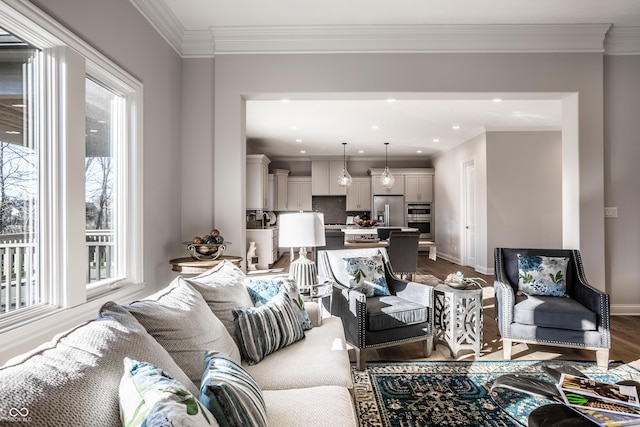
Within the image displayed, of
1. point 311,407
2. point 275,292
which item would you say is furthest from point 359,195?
point 311,407

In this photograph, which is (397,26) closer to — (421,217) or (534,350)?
(534,350)

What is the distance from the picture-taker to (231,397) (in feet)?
3.47

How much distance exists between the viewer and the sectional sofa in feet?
2.54

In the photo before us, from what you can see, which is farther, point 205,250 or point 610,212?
point 610,212

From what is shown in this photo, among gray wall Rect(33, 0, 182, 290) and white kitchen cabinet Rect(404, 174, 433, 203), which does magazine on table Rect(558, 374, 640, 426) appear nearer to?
gray wall Rect(33, 0, 182, 290)

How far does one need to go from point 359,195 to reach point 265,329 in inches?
320

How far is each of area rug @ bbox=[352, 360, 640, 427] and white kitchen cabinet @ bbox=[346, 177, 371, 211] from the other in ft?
23.2

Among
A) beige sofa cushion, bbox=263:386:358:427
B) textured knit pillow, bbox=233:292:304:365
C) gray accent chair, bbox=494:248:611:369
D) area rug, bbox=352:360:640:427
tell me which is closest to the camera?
beige sofa cushion, bbox=263:386:358:427

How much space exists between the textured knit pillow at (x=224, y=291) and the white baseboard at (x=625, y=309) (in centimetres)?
398

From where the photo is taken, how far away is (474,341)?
301 cm

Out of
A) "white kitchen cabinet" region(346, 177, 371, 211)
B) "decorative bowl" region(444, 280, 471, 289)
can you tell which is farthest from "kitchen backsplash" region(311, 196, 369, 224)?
"decorative bowl" region(444, 280, 471, 289)

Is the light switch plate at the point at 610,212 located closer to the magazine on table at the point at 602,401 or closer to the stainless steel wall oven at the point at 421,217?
the magazine on table at the point at 602,401

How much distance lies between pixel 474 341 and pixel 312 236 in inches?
62.4

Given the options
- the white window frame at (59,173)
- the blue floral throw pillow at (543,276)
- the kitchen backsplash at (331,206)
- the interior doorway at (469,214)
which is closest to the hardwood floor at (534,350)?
the blue floral throw pillow at (543,276)
